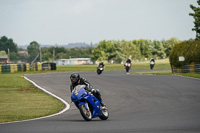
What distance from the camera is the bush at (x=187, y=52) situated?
45.8 m

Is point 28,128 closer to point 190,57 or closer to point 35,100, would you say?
point 35,100

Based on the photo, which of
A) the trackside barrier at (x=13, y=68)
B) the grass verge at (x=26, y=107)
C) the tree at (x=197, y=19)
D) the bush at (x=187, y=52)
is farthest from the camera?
the trackside barrier at (x=13, y=68)

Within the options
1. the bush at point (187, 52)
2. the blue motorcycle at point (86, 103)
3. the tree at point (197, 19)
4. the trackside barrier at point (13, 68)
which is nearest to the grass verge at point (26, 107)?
the blue motorcycle at point (86, 103)

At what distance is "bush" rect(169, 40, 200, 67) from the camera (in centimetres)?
4582

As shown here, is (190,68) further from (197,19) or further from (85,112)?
(85,112)

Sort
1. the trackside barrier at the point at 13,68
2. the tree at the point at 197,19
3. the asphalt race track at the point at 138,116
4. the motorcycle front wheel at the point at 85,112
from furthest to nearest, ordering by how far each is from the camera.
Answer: the trackside barrier at the point at 13,68
the tree at the point at 197,19
the motorcycle front wheel at the point at 85,112
the asphalt race track at the point at 138,116

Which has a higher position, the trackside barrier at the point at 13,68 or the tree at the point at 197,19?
the tree at the point at 197,19

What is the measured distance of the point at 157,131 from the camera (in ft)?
32.0

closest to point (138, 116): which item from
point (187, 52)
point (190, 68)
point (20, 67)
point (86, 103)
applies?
point (86, 103)

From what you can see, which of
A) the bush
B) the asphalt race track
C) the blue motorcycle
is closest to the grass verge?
the asphalt race track

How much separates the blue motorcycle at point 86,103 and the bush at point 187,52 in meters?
33.7

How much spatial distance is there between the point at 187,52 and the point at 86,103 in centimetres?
3555

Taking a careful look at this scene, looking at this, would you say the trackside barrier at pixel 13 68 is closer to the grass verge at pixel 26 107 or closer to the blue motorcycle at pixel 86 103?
the grass verge at pixel 26 107

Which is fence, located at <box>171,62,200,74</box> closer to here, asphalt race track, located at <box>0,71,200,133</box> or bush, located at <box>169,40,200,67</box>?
bush, located at <box>169,40,200,67</box>
